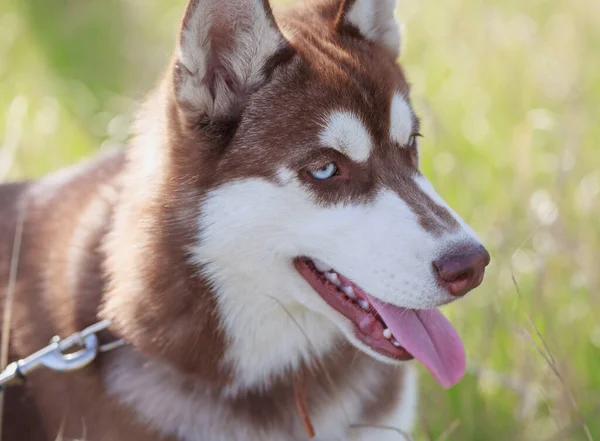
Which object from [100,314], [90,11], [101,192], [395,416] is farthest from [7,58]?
[395,416]

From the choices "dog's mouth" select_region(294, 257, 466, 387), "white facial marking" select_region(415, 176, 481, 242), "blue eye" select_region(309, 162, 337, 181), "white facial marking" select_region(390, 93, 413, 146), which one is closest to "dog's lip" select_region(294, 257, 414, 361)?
"dog's mouth" select_region(294, 257, 466, 387)

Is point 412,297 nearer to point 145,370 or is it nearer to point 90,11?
point 145,370

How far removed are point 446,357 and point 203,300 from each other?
78cm

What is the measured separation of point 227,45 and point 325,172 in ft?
1.64

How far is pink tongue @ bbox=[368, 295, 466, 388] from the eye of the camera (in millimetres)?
2572

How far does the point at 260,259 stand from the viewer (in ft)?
8.37

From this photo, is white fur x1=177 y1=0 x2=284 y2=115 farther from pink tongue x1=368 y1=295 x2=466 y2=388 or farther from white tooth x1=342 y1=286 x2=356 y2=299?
pink tongue x1=368 y1=295 x2=466 y2=388

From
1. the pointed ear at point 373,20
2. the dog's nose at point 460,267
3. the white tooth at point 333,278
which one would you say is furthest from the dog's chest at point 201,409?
the pointed ear at point 373,20

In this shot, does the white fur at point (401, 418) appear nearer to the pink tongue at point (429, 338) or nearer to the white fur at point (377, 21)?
the pink tongue at point (429, 338)

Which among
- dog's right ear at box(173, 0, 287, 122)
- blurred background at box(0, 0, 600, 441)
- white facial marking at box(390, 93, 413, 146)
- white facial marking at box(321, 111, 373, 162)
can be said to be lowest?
blurred background at box(0, 0, 600, 441)

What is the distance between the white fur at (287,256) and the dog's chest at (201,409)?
0.09 meters

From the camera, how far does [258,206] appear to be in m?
2.52

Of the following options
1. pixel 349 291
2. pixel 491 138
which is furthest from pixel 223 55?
pixel 491 138

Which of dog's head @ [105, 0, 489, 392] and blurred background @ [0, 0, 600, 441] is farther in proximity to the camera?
blurred background @ [0, 0, 600, 441]
